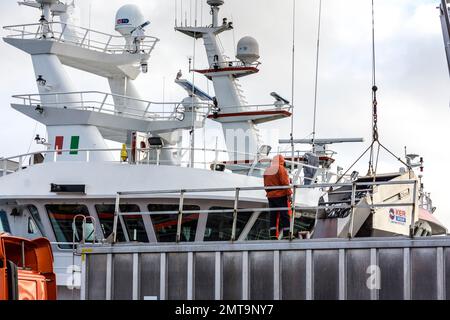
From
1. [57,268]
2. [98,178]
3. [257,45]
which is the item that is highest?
[257,45]

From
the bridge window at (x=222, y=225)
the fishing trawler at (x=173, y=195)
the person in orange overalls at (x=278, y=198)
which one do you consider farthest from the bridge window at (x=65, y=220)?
the person in orange overalls at (x=278, y=198)

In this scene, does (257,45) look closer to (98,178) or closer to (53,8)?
(53,8)

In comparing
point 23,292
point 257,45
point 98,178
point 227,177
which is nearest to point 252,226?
point 227,177

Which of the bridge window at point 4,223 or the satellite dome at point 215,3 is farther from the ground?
the satellite dome at point 215,3

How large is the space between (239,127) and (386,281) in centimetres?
1548

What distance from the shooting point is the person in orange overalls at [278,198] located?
18.7 m

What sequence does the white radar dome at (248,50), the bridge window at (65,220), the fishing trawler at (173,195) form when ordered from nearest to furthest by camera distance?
1. the fishing trawler at (173,195)
2. the bridge window at (65,220)
3. the white radar dome at (248,50)

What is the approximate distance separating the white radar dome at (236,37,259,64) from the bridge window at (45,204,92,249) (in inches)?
329

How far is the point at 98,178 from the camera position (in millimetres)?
23719

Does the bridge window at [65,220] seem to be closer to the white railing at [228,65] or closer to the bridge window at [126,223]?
the bridge window at [126,223]

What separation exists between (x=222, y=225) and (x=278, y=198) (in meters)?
4.38

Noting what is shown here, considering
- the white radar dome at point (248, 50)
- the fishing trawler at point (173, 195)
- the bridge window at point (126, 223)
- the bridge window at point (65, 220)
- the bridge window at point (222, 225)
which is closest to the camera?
the fishing trawler at point (173, 195)

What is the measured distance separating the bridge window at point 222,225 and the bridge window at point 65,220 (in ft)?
8.78
